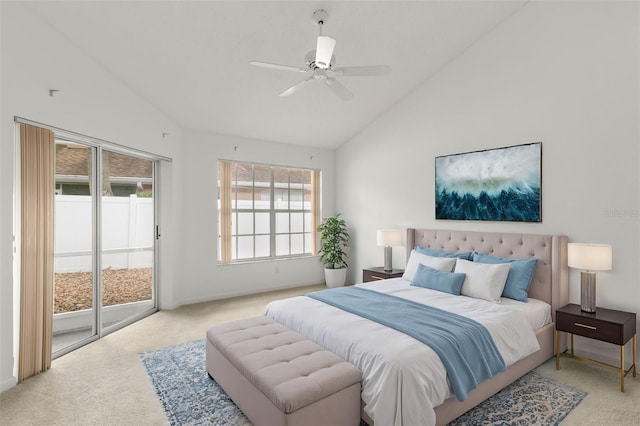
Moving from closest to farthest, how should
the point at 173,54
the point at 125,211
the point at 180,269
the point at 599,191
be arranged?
the point at 599,191
the point at 173,54
the point at 125,211
the point at 180,269

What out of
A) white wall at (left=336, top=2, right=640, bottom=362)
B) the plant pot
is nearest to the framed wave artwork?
white wall at (left=336, top=2, right=640, bottom=362)

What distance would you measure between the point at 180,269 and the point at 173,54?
3034mm

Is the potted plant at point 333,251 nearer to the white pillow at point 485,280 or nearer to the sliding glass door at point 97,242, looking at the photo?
the white pillow at point 485,280

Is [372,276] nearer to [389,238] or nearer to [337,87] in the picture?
[389,238]

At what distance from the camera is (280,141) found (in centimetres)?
604

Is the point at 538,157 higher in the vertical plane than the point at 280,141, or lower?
lower

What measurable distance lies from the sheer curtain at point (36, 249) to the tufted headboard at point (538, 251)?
4425 millimetres

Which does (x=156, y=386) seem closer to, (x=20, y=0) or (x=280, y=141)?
(x=20, y=0)

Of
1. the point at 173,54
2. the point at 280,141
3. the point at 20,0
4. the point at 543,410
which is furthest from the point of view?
the point at 280,141

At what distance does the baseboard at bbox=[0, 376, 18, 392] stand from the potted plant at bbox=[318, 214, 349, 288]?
14.2ft

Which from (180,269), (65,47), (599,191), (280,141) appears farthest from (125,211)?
(599,191)

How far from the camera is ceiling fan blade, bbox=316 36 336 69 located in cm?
255

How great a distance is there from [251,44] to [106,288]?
3240mm

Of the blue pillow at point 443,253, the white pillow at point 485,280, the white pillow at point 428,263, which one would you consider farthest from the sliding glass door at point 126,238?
the white pillow at point 485,280
